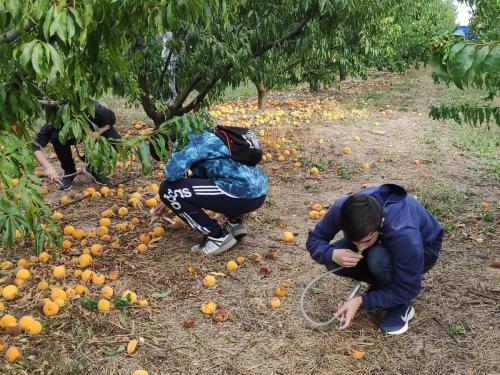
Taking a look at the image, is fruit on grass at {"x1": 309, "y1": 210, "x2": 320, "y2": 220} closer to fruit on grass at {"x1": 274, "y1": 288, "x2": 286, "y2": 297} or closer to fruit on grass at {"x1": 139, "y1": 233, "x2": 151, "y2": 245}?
fruit on grass at {"x1": 274, "y1": 288, "x2": 286, "y2": 297}

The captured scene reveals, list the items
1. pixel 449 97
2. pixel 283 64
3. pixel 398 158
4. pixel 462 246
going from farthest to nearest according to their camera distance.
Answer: pixel 449 97, pixel 283 64, pixel 398 158, pixel 462 246

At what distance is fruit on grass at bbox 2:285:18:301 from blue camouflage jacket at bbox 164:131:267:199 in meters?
1.34

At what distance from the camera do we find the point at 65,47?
6.12 feet

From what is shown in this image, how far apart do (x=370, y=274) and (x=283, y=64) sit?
6.95m

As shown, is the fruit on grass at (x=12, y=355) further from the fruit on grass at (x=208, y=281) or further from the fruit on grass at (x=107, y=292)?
the fruit on grass at (x=208, y=281)

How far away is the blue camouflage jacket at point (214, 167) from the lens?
3680 millimetres

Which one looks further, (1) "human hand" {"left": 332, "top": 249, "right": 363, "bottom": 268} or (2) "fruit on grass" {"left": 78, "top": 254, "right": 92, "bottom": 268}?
(2) "fruit on grass" {"left": 78, "top": 254, "right": 92, "bottom": 268}

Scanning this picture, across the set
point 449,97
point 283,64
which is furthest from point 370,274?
point 449,97

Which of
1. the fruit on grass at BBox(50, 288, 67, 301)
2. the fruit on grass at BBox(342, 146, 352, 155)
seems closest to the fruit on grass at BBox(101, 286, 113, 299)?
the fruit on grass at BBox(50, 288, 67, 301)

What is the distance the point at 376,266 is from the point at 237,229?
5.32 feet

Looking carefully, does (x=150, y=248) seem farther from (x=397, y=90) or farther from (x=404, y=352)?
(x=397, y=90)

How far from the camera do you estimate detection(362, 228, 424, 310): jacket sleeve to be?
2648mm

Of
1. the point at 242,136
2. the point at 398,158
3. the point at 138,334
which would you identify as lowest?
the point at 398,158

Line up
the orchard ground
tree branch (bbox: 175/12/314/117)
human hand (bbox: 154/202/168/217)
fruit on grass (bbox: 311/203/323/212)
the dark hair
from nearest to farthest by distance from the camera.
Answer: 1. the dark hair
2. the orchard ground
3. human hand (bbox: 154/202/168/217)
4. fruit on grass (bbox: 311/203/323/212)
5. tree branch (bbox: 175/12/314/117)
